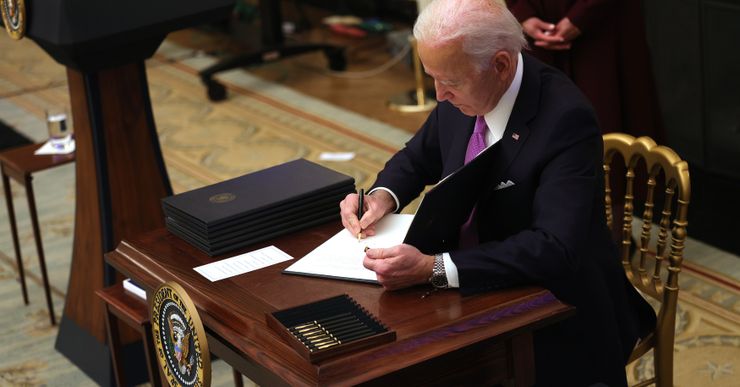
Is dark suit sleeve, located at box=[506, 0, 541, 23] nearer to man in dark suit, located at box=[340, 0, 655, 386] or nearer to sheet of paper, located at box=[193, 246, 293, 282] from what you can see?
man in dark suit, located at box=[340, 0, 655, 386]

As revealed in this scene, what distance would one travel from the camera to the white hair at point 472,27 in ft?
7.70

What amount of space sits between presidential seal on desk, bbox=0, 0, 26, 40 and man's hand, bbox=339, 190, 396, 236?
141cm

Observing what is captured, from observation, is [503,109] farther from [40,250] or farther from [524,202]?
[40,250]

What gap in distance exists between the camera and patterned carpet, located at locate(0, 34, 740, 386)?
4008mm

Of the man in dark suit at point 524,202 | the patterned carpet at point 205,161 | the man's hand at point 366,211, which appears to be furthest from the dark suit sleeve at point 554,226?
the patterned carpet at point 205,161

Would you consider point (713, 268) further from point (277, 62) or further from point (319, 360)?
point (277, 62)

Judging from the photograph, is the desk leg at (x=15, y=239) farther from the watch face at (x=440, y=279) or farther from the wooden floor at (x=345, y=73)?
the watch face at (x=440, y=279)

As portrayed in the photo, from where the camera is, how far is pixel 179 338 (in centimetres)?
234

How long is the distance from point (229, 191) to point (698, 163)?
318 centimetres

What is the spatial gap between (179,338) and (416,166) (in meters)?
0.86

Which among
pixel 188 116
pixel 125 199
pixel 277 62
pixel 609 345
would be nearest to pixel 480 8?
pixel 609 345

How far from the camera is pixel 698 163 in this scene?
5328mm

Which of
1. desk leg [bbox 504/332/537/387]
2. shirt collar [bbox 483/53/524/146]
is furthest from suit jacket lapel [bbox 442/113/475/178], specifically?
desk leg [bbox 504/332/537/387]

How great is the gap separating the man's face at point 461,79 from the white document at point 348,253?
30 cm
